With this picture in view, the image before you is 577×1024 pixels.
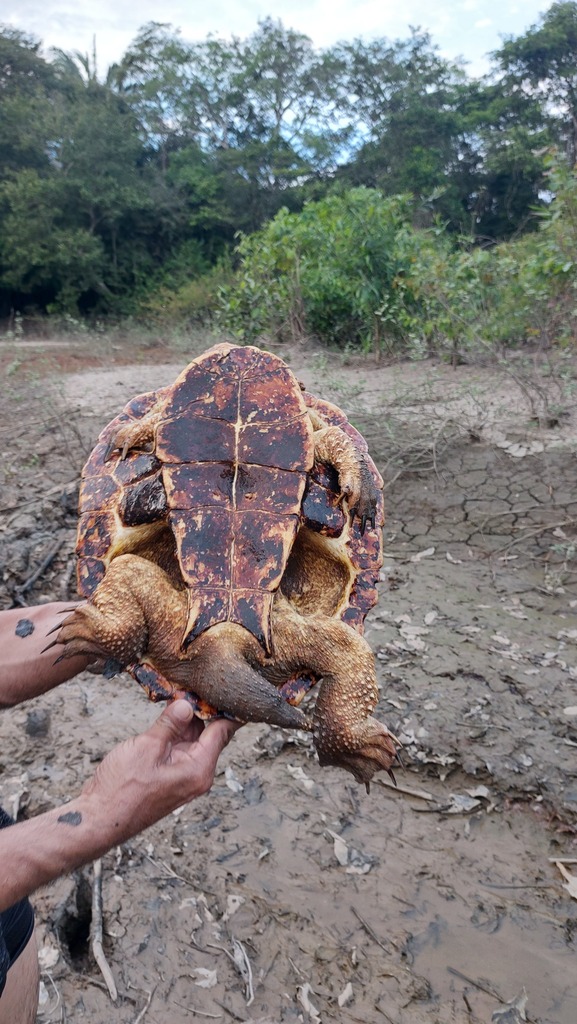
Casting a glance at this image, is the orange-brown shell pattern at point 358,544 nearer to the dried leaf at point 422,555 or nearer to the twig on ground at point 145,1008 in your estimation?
the twig on ground at point 145,1008

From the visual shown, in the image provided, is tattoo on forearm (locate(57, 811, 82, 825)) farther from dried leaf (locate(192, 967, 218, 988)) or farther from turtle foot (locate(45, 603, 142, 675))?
dried leaf (locate(192, 967, 218, 988))

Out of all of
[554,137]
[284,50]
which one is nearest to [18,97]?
[284,50]

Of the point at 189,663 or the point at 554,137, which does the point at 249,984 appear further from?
the point at 554,137

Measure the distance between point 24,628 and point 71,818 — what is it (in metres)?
0.75

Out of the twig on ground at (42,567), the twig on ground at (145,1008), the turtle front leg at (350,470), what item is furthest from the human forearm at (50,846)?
the twig on ground at (42,567)

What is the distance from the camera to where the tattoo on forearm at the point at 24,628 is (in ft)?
6.93

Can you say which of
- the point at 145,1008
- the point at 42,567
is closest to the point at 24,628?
the point at 145,1008

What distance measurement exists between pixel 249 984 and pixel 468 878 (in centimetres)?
94

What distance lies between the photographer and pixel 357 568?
81.0 inches

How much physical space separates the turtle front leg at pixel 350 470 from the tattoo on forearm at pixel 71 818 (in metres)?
1.14

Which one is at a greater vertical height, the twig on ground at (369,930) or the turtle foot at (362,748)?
the turtle foot at (362,748)

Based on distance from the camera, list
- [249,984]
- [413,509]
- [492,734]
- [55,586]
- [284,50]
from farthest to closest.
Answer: [284,50] < [413,509] < [55,586] < [492,734] < [249,984]

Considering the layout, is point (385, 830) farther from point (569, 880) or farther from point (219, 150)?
point (219, 150)

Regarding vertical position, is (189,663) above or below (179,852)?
above
